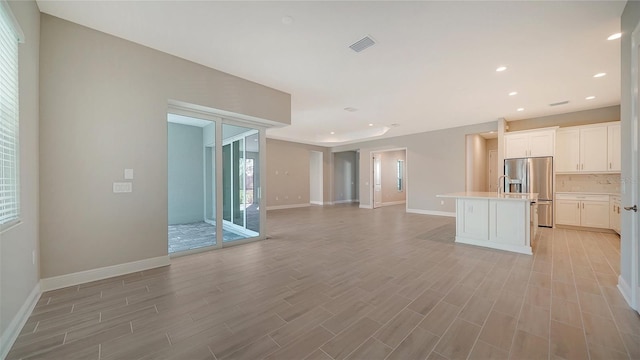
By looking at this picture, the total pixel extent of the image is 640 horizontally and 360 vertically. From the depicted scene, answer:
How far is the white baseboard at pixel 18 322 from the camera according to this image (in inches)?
64.3

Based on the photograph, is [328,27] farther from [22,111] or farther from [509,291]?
[509,291]

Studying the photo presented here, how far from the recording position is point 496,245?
3998 millimetres

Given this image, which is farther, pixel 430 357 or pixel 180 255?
pixel 180 255

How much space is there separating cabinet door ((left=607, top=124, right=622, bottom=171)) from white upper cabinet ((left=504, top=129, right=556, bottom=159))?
0.91 m

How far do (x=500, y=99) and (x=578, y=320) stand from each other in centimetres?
451

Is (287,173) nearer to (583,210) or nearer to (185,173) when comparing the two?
(185,173)

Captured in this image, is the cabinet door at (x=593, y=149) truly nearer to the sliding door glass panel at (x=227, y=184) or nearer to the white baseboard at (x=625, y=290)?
the white baseboard at (x=625, y=290)

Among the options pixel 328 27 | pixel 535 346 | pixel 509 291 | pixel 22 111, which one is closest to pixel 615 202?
pixel 509 291

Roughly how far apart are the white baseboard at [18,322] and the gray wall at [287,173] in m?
7.25

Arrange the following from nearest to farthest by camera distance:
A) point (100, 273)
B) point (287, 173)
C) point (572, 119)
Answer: point (100, 273), point (572, 119), point (287, 173)

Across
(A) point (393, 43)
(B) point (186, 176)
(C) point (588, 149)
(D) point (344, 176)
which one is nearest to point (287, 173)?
(D) point (344, 176)

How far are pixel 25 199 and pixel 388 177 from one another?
10877 mm

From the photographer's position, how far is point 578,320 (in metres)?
1.99

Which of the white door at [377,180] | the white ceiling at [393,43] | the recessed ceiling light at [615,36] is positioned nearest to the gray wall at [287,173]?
the white door at [377,180]
